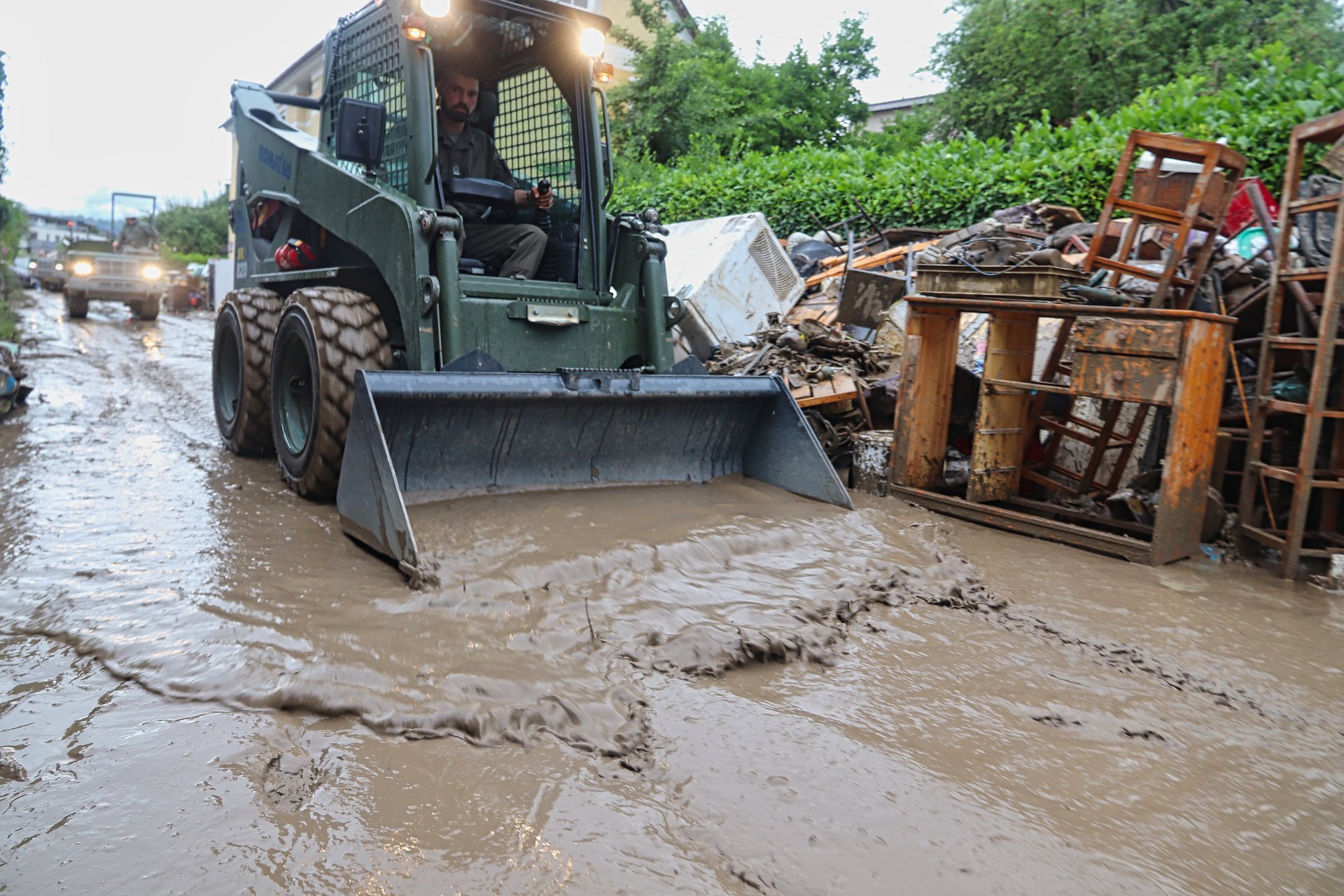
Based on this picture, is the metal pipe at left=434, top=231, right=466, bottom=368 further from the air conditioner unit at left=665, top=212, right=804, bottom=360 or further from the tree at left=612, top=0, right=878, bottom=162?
the tree at left=612, top=0, right=878, bottom=162

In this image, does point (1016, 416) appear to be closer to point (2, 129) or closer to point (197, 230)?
point (2, 129)

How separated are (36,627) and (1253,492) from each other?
5.45 meters

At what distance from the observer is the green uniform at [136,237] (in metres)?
21.6

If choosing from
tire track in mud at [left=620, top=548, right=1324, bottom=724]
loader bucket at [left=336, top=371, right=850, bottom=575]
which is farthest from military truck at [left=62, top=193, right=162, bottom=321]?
tire track in mud at [left=620, top=548, right=1324, bottom=724]

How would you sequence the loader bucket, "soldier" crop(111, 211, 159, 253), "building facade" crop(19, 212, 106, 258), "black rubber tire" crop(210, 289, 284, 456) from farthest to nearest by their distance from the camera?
"building facade" crop(19, 212, 106, 258), "soldier" crop(111, 211, 159, 253), "black rubber tire" crop(210, 289, 284, 456), the loader bucket

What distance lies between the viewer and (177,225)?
47.2m

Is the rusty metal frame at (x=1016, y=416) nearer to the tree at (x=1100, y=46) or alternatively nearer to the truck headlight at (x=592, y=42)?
the truck headlight at (x=592, y=42)

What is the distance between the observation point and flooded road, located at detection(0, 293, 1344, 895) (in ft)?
6.64

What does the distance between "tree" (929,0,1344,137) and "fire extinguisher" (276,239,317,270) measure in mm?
14349

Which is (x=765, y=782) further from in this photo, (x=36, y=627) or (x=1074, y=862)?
(x=36, y=627)

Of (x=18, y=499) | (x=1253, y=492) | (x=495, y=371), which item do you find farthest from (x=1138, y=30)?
(x=18, y=499)

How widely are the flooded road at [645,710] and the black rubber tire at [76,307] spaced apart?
655 inches

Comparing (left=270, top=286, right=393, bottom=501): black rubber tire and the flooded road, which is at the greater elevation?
(left=270, top=286, right=393, bottom=501): black rubber tire

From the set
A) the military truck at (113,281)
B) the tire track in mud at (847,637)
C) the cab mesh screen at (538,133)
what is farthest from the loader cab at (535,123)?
the military truck at (113,281)
